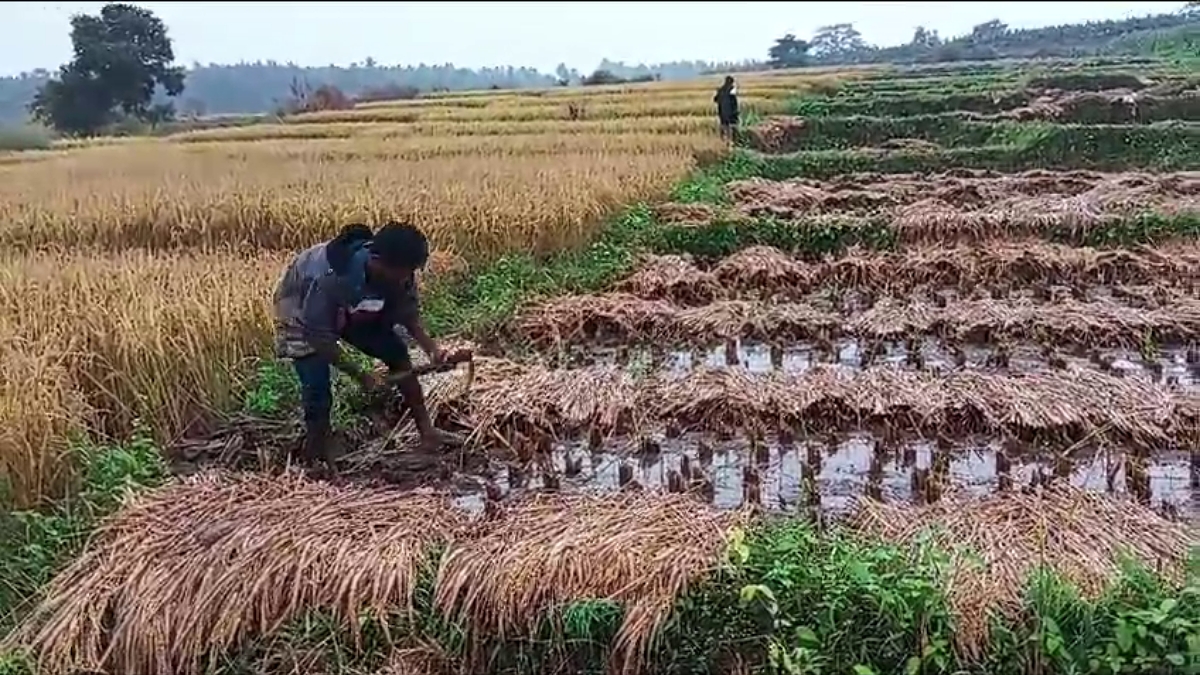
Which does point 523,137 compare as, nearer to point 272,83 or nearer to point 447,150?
point 447,150

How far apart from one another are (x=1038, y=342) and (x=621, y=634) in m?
4.52

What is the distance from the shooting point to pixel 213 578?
410 centimetres

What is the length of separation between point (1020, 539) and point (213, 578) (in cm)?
278

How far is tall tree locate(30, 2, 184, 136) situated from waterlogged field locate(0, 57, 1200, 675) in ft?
96.1

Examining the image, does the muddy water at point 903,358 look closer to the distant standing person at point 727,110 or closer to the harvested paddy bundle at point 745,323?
the harvested paddy bundle at point 745,323

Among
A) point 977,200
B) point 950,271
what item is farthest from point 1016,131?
point 950,271

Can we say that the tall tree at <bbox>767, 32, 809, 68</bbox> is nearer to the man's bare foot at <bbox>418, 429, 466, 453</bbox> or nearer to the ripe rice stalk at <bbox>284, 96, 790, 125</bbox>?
the ripe rice stalk at <bbox>284, 96, 790, 125</bbox>

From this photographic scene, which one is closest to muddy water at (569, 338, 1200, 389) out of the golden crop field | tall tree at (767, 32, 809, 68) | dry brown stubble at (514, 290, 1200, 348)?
dry brown stubble at (514, 290, 1200, 348)

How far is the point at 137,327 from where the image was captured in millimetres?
6180

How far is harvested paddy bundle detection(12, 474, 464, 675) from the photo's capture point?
396 centimetres

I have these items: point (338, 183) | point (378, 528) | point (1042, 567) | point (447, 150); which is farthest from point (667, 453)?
point (447, 150)

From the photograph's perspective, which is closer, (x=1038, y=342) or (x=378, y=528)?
(x=378, y=528)

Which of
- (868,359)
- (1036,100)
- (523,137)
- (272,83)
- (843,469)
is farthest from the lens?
(272,83)

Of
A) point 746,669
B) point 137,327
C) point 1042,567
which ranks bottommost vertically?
point 746,669
